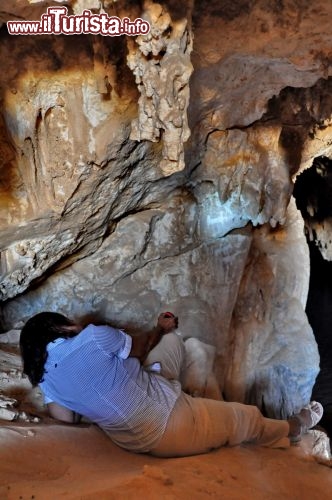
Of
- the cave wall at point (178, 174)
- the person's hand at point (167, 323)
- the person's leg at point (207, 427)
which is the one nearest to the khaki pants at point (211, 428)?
the person's leg at point (207, 427)

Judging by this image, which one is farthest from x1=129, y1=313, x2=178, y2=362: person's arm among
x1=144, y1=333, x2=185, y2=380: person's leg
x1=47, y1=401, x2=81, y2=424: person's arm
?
x1=47, y1=401, x2=81, y2=424: person's arm

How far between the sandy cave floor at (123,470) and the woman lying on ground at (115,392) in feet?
0.27

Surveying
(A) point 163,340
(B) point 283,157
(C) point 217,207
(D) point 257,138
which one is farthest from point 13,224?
(B) point 283,157

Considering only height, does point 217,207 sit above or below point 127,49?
below

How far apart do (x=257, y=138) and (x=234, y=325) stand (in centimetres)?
187

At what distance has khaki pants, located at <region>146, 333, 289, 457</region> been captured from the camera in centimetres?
199

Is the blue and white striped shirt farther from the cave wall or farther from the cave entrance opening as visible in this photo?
the cave entrance opening

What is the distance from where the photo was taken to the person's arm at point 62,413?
217 cm

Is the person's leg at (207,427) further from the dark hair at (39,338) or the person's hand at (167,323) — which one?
the person's hand at (167,323)

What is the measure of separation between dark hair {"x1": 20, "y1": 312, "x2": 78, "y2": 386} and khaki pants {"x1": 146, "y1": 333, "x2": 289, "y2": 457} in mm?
593

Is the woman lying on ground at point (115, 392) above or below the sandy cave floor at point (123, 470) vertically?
above

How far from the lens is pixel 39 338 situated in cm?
192

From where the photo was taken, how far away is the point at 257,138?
379 centimetres

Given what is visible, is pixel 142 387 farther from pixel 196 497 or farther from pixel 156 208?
pixel 156 208
